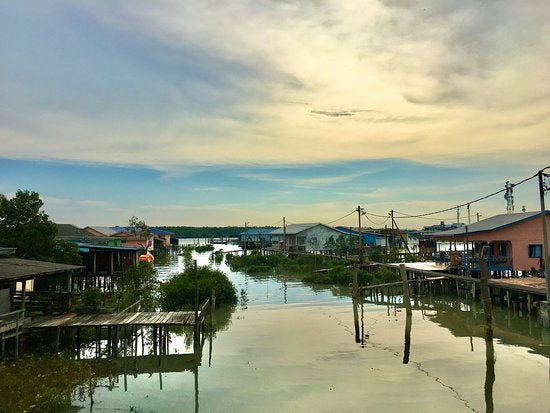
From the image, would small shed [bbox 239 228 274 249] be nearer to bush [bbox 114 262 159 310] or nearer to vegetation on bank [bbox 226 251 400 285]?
vegetation on bank [bbox 226 251 400 285]

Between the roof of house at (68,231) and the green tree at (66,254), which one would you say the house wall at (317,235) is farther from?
the green tree at (66,254)

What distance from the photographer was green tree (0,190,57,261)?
2492cm

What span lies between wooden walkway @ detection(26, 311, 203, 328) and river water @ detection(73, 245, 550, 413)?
1.57 meters

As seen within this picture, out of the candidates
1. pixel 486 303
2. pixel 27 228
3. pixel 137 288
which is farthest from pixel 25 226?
pixel 486 303

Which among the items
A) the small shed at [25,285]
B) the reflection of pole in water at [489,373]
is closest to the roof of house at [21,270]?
the small shed at [25,285]

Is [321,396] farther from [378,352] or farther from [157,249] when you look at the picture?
[157,249]

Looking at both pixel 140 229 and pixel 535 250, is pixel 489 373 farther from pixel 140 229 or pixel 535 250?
pixel 140 229

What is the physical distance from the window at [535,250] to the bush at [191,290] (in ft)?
68.9

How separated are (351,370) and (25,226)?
19542 mm

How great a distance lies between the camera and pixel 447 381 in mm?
15203

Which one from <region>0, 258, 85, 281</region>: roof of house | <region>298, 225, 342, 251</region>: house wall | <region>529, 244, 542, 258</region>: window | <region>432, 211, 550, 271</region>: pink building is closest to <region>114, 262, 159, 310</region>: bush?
<region>0, 258, 85, 281</region>: roof of house

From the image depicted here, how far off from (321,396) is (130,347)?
9465mm

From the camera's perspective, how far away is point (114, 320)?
60.1 ft

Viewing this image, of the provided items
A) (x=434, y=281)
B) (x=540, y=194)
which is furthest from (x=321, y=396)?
(x=434, y=281)
